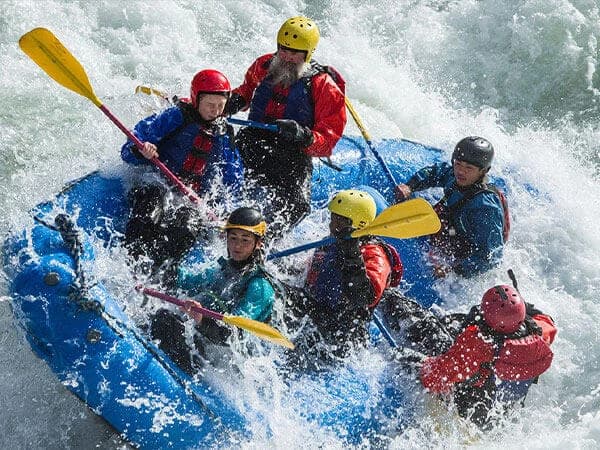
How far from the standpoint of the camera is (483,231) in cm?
484

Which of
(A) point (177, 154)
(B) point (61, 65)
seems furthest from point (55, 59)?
(A) point (177, 154)

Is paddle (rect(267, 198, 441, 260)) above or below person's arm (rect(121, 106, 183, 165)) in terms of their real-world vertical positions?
below

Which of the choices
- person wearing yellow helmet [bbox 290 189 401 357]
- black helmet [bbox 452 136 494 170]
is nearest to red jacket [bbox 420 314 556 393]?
person wearing yellow helmet [bbox 290 189 401 357]

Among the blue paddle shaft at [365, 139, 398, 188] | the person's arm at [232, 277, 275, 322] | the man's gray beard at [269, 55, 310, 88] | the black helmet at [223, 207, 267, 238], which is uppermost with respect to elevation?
the man's gray beard at [269, 55, 310, 88]

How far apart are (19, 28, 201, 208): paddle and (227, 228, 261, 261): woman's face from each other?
785mm

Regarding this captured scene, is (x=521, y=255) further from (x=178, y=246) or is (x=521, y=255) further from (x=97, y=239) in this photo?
(x=97, y=239)

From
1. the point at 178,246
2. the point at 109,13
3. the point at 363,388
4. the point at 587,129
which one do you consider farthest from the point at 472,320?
the point at 109,13

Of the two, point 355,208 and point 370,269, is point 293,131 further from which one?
point 370,269

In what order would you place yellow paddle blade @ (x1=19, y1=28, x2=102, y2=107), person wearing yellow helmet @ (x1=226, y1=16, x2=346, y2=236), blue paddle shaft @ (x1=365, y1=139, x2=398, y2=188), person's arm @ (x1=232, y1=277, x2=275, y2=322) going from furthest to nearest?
blue paddle shaft @ (x1=365, y1=139, x2=398, y2=188) < person wearing yellow helmet @ (x1=226, y1=16, x2=346, y2=236) < yellow paddle blade @ (x1=19, y1=28, x2=102, y2=107) < person's arm @ (x1=232, y1=277, x2=275, y2=322)

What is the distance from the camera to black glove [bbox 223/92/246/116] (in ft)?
17.2

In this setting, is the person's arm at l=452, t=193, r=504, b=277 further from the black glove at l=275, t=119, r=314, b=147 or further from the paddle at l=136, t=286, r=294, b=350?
the paddle at l=136, t=286, r=294, b=350

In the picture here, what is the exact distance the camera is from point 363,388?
13.9 ft

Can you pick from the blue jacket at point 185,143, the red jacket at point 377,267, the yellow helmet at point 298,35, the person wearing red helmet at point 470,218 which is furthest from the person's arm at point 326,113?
the red jacket at point 377,267

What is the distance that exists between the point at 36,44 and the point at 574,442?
362 cm
